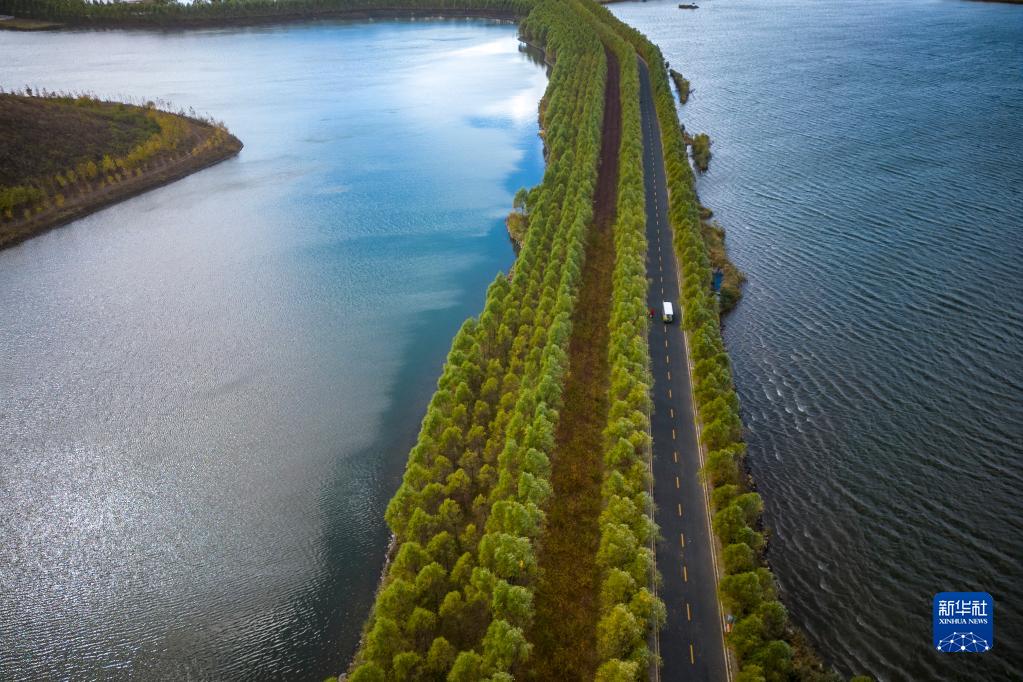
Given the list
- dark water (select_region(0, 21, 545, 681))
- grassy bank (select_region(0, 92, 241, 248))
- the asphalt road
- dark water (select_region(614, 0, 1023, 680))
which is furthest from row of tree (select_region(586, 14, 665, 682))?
grassy bank (select_region(0, 92, 241, 248))

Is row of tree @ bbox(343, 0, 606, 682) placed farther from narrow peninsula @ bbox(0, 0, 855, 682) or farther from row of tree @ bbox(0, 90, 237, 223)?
row of tree @ bbox(0, 90, 237, 223)

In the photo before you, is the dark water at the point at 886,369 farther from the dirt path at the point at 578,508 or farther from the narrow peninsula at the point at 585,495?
the dirt path at the point at 578,508

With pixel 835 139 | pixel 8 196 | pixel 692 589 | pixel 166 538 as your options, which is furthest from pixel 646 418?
pixel 8 196

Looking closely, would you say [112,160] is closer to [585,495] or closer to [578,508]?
[585,495]

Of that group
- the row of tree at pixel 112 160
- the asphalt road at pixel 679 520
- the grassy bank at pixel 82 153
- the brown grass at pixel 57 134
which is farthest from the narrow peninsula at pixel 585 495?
the brown grass at pixel 57 134

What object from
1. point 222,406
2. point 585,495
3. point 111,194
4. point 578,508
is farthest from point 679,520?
point 111,194
